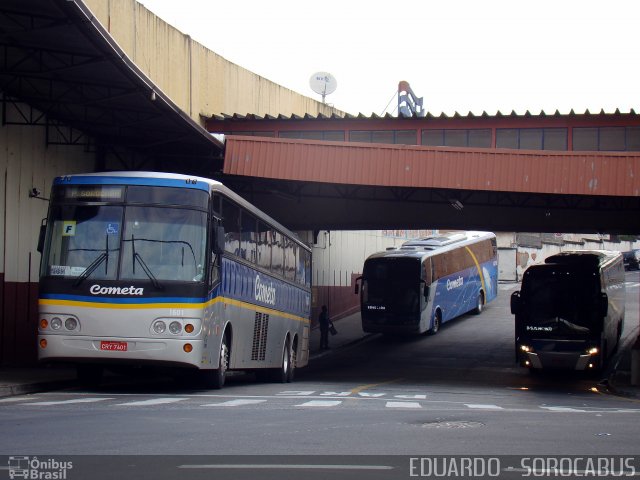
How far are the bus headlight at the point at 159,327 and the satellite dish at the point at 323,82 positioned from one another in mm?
31947

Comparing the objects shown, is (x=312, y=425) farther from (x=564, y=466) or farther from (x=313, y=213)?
(x=313, y=213)

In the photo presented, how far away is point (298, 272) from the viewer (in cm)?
2516

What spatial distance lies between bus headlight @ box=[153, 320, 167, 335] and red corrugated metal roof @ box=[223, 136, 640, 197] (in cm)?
1289

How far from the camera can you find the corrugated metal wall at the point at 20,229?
22047mm

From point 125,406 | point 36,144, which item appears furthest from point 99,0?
point 125,406

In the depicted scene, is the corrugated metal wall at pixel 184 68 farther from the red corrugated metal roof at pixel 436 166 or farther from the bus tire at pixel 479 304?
the bus tire at pixel 479 304

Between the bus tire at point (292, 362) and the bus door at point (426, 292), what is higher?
the bus door at point (426, 292)

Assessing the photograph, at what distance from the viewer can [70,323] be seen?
15391 mm

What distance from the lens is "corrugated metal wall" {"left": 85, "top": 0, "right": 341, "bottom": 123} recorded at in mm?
27828

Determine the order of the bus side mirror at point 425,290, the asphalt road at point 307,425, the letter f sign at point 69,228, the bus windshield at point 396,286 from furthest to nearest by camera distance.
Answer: the bus side mirror at point 425,290 < the bus windshield at point 396,286 < the letter f sign at point 69,228 < the asphalt road at point 307,425

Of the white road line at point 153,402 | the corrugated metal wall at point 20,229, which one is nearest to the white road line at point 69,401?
the white road line at point 153,402

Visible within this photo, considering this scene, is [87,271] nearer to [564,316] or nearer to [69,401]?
[69,401]

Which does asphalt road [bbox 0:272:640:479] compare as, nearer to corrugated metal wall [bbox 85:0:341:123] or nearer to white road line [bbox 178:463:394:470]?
white road line [bbox 178:463:394:470]

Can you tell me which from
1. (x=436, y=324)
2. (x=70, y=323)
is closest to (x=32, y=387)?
(x=70, y=323)
